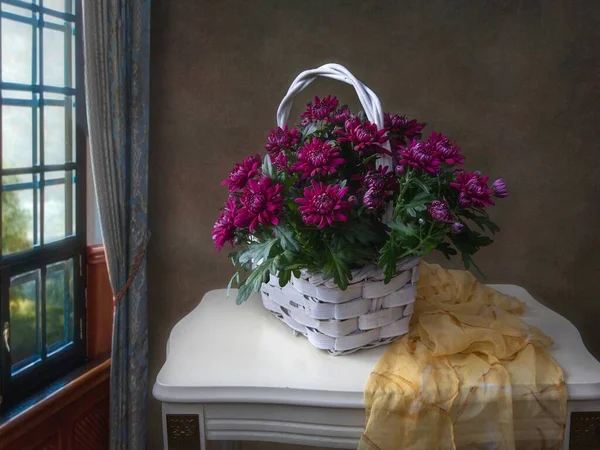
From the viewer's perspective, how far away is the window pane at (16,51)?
1643 millimetres

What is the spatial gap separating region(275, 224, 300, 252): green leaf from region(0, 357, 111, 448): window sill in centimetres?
94

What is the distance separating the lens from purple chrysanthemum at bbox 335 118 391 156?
119 centimetres

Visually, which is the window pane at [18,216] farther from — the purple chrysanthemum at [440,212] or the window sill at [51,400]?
the purple chrysanthemum at [440,212]

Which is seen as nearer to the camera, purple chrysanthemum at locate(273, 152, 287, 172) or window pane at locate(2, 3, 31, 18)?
purple chrysanthemum at locate(273, 152, 287, 172)

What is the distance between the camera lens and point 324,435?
123 cm

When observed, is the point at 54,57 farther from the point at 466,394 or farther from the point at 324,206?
the point at 466,394

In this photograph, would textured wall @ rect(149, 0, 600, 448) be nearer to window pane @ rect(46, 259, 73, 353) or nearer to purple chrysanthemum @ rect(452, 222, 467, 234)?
window pane @ rect(46, 259, 73, 353)

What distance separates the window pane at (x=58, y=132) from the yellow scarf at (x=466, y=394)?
118 cm

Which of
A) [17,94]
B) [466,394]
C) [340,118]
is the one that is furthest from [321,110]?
[17,94]

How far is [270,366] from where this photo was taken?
1270mm

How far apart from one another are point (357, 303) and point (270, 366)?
22 cm

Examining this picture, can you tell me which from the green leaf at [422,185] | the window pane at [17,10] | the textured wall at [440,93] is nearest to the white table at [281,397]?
the green leaf at [422,185]

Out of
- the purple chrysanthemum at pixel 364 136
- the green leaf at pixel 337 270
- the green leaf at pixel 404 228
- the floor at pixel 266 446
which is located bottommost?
the floor at pixel 266 446

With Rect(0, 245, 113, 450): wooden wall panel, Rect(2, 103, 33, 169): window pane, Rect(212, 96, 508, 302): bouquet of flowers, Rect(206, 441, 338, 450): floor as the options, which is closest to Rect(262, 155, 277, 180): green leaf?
Rect(212, 96, 508, 302): bouquet of flowers
